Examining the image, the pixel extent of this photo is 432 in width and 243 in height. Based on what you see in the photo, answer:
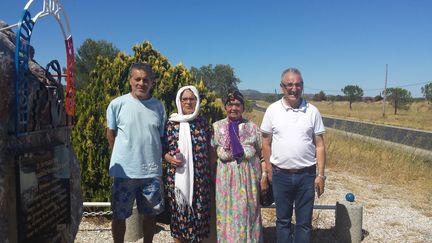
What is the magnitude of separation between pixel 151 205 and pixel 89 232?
1609 millimetres

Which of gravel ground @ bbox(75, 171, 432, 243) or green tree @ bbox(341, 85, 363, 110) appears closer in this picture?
gravel ground @ bbox(75, 171, 432, 243)

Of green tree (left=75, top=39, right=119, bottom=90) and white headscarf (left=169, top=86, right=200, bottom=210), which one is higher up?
green tree (left=75, top=39, right=119, bottom=90)

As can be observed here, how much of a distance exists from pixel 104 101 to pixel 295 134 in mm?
2448

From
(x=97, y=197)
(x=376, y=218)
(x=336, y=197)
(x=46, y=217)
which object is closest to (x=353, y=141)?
(x=336, y=197)

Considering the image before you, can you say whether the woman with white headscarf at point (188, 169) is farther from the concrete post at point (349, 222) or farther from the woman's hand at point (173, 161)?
the concrete post at point (349, 222)

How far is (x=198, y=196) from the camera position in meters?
3.08

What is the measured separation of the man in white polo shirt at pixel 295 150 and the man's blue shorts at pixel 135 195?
105 centimetres

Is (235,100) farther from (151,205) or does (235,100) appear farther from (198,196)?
(151,205)

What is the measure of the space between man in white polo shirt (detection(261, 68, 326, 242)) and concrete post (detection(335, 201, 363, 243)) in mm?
1068

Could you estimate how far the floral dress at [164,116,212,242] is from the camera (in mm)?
3055

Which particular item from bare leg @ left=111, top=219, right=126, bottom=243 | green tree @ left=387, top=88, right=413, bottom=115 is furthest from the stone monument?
green tree @ left=387, top=88, right=413, bottom=115

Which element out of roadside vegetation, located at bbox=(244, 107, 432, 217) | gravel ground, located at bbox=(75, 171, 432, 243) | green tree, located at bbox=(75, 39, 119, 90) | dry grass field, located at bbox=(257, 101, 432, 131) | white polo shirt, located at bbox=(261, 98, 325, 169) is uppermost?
green tree, located at bbox=(75, 39, 119, 90)

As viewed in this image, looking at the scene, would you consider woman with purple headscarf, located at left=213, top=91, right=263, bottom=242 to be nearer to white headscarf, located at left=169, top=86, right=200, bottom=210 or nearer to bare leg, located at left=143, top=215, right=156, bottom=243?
white headscarf, located at left=169, top=86, right=200, bottom=210

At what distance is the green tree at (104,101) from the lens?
4.20 m
